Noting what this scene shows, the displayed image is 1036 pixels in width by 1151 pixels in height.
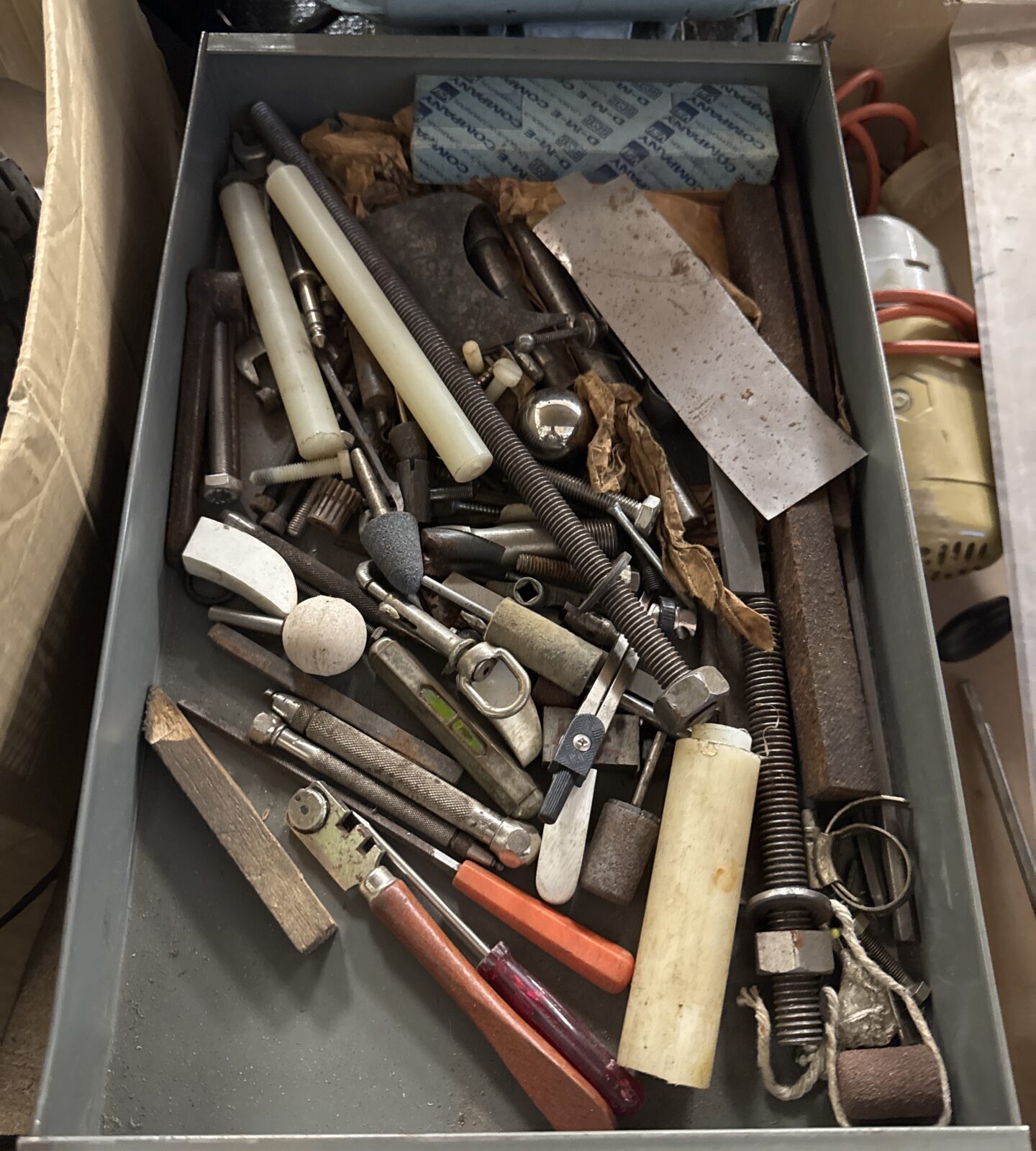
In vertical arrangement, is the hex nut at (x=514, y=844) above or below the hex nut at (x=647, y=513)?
below

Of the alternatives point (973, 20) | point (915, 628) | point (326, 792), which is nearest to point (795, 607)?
point (915, 628)

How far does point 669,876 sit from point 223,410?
2.48 ft

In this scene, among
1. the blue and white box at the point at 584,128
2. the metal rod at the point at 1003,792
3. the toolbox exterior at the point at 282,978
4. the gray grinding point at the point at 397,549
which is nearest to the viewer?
the toolbox exterior at the point at 282,978

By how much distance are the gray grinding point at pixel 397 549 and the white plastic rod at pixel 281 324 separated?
0.14m

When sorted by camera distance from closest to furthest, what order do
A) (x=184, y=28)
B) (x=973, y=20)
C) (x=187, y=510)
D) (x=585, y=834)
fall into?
(x=585, y=834) → (x=187, y=510) → (x=973, y=20) → (x=184, y=28)

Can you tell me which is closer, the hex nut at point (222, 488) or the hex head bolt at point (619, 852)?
the hex head bolt at point (619, 852)

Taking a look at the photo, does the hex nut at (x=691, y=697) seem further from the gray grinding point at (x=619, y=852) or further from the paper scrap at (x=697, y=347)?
the paper scrap at (x=697, y=347)

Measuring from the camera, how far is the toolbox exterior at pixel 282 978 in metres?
0.79

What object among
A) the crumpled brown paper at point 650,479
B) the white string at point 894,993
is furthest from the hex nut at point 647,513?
the white string at point 894,993

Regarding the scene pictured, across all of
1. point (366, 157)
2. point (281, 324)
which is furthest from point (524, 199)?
point (281, 324)

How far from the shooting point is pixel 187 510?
104cm

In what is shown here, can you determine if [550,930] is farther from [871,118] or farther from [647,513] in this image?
[871,118]

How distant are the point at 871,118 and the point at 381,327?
857mm

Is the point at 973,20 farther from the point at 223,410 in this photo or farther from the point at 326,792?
the point at 326,792
